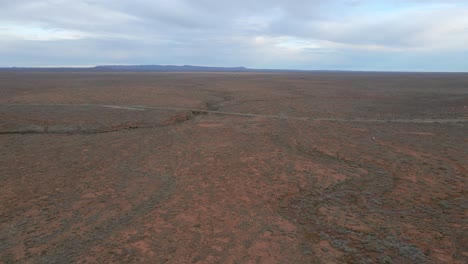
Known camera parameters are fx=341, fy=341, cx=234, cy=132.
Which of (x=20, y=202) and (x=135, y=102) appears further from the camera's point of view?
(x=135, y=102)

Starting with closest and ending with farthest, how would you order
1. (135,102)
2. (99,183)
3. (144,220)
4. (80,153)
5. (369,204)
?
(144,220) < (369,204) < (99,183) < (80,153) < (135,102)

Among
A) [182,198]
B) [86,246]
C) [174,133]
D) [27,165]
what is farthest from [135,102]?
[86,246]

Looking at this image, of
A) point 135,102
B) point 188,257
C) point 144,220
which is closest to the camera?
point 188,257

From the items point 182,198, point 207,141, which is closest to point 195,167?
point 182,198

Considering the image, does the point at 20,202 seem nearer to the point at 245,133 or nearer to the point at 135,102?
the point at 245,133

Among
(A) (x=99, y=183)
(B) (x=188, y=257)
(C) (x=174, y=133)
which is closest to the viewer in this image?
(B) (x=188, y=257)

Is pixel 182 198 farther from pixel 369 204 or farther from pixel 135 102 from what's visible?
pixel 135 102
